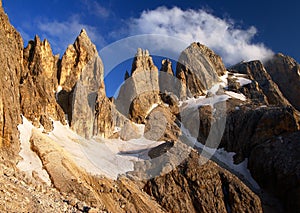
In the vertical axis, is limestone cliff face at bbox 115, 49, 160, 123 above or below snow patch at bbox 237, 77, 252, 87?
below

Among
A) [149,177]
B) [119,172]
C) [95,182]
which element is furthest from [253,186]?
[95,182]

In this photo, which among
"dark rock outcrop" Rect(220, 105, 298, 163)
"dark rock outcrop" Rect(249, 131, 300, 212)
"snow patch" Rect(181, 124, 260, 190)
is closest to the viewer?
"dark rock outcrop" Rect(249, 131, 300, 212)

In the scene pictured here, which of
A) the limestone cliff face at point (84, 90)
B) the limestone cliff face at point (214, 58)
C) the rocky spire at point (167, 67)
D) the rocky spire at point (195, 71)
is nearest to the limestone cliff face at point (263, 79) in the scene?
the limestone cliff face at point (214, 58)

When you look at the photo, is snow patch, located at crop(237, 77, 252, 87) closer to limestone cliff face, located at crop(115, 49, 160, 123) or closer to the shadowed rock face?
the shadowed rock face

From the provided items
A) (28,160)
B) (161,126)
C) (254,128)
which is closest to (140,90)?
(161,126)

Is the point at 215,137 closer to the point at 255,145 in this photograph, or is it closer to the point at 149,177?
the point at 255,145

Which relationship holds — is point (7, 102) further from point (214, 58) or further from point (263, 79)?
point (214, 58)

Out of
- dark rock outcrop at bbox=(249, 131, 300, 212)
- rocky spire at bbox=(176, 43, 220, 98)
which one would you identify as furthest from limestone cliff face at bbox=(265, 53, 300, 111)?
dark rock outcrop at bbox=(249, 131, 300, 212)
